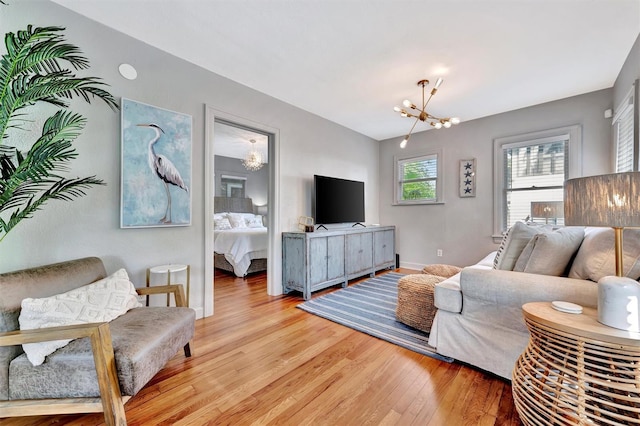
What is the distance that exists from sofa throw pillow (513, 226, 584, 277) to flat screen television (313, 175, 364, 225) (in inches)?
102

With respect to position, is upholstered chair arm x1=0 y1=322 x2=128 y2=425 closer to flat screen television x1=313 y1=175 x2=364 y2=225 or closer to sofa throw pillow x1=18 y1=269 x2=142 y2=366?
sofa throw pillow x1=18 y1=269 x2=142 y2=366

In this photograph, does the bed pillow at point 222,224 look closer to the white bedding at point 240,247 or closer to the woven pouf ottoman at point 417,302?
the white bedding at point 240,247

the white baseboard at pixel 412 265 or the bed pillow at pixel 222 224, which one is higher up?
the bed pillow at pixel 222 224

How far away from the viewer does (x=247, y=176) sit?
24.2ft

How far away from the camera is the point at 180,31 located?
2201 millimetres

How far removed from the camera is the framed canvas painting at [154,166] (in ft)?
7.29

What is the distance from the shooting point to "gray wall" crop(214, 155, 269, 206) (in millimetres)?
6789

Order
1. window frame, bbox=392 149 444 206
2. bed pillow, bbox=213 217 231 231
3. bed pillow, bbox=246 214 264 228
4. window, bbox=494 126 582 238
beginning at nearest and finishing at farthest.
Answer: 1. window, bbox=494 126 582 238
2. window frame, bbox=392 149 444 206
3. bed pillow, bbox=213 217 231 231
4. bed pillow, bbox=246 214 264 228

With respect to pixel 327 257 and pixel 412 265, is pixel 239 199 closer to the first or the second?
pixel 327 257

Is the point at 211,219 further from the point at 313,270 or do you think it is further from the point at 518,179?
the point at 518,179

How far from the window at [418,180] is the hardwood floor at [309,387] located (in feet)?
10.9

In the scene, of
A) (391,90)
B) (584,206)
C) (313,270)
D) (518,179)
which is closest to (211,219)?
(313,270)

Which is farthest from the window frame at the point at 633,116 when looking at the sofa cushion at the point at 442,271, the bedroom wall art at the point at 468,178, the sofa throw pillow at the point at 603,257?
the sofa cushion at the point at 442,271

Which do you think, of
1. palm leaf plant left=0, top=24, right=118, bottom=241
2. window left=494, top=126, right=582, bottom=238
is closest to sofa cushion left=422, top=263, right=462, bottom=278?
window left=494, top=126, right=582, bottom=238
